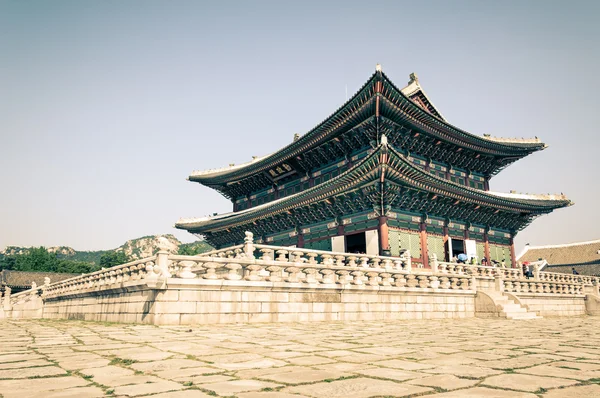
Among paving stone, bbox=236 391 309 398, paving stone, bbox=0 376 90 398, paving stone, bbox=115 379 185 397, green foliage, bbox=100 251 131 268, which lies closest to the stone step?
paving stone, bbox=236 391 309 398

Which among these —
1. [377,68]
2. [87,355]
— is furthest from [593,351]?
[377,68]

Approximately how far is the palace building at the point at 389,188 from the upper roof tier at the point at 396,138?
0.19 ft

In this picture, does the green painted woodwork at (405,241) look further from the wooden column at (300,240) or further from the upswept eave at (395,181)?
the wooden column at (300,240)

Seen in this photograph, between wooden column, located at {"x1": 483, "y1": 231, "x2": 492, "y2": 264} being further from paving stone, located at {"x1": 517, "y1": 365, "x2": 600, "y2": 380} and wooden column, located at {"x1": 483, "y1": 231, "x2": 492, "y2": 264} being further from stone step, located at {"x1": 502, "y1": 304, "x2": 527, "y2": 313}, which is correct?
paving stone, located at {"x1": 517, "y1": 365, "x2": 600, "y2": 380}

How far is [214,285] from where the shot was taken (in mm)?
9656

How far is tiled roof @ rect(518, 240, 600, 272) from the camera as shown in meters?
45.6

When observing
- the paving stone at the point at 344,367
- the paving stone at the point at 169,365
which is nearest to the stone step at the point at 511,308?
the paving stone at the point at 344,367

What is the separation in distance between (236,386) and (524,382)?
2.30 meters

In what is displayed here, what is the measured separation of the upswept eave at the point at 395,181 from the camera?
18.3m

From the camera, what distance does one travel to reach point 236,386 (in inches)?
128

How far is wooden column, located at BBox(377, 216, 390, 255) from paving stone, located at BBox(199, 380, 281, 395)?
16483 millimetres

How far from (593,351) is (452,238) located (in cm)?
1788

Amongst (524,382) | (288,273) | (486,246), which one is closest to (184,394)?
(524,382)

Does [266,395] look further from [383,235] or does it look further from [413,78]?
[413,78]
